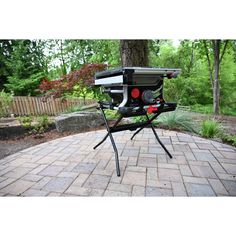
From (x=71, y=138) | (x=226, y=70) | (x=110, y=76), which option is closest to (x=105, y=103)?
(x=110, y=76)

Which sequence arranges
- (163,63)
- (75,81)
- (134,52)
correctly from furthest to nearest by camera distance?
(163,63) → (75,81) → (134,52)

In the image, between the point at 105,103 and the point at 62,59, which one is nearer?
the point at 105,103

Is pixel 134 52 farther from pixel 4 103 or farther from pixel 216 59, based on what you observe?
pixel 4 103

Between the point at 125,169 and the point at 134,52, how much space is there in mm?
2646

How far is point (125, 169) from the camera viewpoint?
78.1 inches

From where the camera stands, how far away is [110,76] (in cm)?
185

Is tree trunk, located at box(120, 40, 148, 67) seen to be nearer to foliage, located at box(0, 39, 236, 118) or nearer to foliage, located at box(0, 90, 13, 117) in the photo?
foliage, located at box(0, 39, 236, 118)

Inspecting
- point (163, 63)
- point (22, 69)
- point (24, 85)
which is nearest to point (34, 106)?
point (24, 85)

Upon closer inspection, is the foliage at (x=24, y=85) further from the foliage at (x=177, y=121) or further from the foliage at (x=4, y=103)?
the foliage at (x=177, y=121)

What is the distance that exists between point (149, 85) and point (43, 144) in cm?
186

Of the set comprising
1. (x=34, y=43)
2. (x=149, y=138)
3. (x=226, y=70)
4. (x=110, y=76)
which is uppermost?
(x=34, y=43)

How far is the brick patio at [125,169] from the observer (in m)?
1.63

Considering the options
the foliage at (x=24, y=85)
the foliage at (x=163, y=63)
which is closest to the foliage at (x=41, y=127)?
the foliage at (x=163, y=63)
